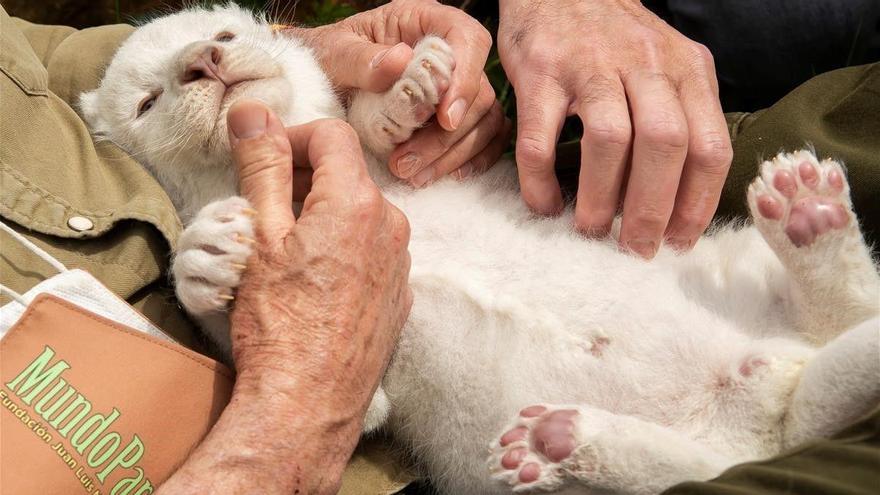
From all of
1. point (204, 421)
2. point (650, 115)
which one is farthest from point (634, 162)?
point (204, 421)

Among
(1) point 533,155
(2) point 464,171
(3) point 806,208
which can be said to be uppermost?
(3) point 806,208

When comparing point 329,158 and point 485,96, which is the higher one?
point 329,158

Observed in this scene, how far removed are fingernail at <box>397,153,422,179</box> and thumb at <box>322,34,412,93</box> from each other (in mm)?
206

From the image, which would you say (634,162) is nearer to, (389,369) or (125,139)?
(389,369)

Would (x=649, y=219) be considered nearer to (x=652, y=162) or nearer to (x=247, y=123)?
(x=652, y=162)

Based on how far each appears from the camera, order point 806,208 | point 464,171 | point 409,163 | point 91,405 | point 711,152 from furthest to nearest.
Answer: point 464,171 → point 409,163 → point 711,152 → point 806,208 → point 91,405

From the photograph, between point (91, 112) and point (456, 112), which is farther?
point (91, 112)

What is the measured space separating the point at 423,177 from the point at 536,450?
97 cm

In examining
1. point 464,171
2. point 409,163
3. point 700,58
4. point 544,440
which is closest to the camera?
point 544,440

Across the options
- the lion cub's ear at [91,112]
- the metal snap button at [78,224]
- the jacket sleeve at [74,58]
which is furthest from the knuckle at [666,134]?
the jacket sleeve at [74,58]

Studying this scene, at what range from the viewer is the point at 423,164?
2266 millimetres

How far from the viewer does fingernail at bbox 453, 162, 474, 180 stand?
2.34 meters

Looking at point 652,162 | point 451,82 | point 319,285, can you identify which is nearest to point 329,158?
point 319,285

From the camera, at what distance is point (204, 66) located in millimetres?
2109
